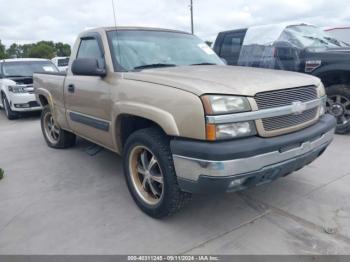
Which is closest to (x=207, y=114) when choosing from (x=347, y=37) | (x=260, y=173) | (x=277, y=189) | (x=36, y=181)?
(x=260, y=173)

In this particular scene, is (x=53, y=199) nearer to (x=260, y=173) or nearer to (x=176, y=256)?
(x=176, y=256)

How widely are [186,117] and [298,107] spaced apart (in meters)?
1.00

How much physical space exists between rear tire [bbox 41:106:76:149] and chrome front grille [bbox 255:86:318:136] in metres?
3.75

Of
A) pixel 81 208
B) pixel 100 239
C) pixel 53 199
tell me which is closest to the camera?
pixel 100 239

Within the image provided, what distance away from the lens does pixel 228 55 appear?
7.17 meters

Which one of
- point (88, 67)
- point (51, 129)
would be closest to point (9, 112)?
point (51, 129)

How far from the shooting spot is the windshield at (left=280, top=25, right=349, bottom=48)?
602 centimetres

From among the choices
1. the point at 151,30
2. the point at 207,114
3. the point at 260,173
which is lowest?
the point at 260,173

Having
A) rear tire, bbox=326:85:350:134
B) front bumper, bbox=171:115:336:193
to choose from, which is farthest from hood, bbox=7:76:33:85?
front bumper, bbox=171:115:336:193

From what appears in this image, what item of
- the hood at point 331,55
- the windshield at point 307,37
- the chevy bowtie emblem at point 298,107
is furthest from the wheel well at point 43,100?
the hood at point 331,55

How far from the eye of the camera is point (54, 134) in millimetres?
5660

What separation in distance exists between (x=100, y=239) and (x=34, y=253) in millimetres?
529

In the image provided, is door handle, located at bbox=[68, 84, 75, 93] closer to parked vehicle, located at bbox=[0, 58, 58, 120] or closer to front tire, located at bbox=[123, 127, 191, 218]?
front tire, located at bbox=[123, 127, 191, 218]

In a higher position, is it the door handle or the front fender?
the door handle
